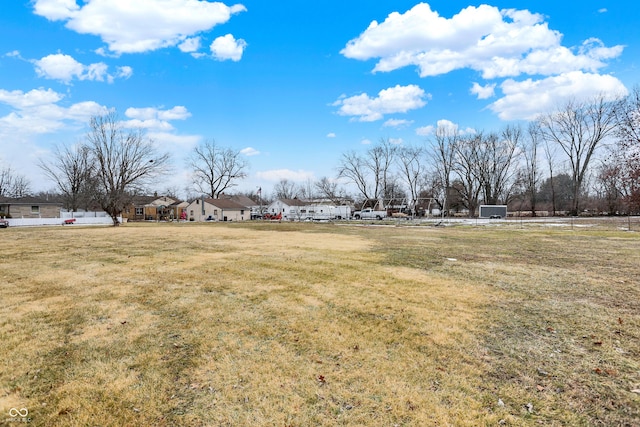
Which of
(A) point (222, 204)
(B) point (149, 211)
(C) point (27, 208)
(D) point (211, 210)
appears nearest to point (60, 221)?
(C) point (27, 208)

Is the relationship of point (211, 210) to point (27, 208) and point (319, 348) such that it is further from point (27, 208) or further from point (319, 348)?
point (319, 348)

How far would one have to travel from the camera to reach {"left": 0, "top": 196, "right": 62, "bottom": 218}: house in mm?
49156

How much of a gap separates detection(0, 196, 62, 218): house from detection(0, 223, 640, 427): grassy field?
181 feet

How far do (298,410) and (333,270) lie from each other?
6.24 m

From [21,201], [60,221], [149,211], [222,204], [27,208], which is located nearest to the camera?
[60,221]

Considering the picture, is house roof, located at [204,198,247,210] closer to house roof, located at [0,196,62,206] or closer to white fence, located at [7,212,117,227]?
white fence, located at [7,212,117,227]

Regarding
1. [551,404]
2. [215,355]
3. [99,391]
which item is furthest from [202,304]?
[551,404]

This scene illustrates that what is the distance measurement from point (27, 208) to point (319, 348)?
6404cm

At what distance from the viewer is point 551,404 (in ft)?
10.6

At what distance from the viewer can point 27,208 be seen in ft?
166

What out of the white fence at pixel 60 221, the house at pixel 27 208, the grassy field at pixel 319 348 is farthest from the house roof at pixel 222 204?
the grassy field at pixel 319 348

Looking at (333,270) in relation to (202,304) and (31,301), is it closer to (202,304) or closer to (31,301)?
(202,304)

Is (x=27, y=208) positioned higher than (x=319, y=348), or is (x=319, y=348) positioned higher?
(x=27, y=208)

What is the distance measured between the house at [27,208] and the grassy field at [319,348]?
181 ft
